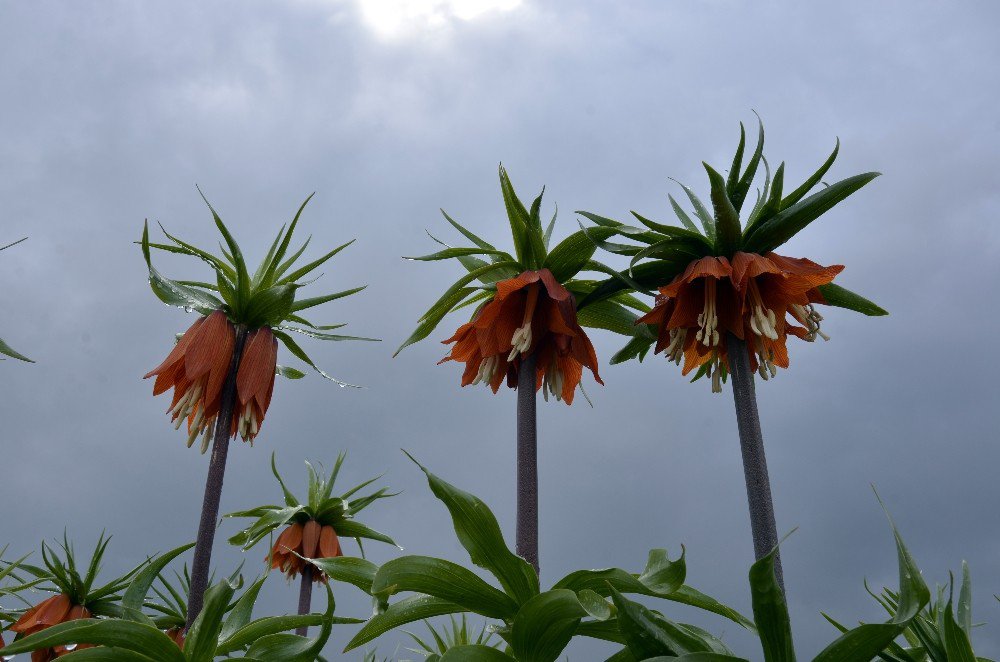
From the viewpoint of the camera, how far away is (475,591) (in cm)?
200

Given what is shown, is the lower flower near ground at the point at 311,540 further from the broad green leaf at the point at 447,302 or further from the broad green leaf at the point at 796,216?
the broad green leaf at the point at 796,216

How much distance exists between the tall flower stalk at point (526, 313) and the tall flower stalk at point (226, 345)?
646mm

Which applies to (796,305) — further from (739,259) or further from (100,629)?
(100,629)

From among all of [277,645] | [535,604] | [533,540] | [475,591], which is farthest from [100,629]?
[533,540]

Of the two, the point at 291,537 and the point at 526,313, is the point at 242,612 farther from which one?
the point at 291,537

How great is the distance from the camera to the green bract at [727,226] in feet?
9.48

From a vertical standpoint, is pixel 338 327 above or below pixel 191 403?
above

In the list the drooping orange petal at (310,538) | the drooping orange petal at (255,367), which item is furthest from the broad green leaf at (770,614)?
the drooping orange petal at (310,538)

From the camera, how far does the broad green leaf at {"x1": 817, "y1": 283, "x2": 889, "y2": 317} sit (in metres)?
3.24

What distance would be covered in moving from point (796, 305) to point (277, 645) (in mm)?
2079

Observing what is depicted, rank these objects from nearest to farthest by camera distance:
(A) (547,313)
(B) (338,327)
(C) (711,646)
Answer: (C) (711,646), (A) (547,313), (B) (338,327)

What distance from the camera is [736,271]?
9.43 feet

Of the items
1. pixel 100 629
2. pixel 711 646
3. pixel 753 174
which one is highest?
pixel 753 174

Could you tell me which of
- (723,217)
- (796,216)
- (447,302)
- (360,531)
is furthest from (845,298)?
(360,531)
